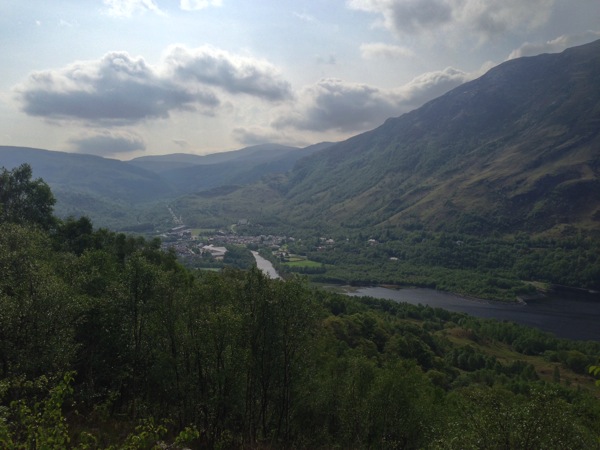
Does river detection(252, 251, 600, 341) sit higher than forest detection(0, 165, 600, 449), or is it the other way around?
forest detection(0, 165, 600, 449)

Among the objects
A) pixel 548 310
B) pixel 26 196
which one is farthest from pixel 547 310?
pixel 26 196

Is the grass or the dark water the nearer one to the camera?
the grass

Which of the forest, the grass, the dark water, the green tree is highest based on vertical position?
the green tree

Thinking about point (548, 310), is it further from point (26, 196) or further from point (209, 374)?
point (26, 196)

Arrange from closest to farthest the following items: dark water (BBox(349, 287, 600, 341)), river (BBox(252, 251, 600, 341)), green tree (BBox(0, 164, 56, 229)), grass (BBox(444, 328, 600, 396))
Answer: green tree (BBox(0, 164, 56, 229))
grass (BBox(444, 328, 600, 396))
dark water (BBox(349, 287, 600, 341))
river (BBox(252, 251, 600, 341))

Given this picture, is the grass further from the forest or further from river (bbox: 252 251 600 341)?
the forest

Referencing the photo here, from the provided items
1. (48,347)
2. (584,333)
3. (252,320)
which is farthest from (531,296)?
(48,347)

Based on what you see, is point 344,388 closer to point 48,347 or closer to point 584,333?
point 48,347

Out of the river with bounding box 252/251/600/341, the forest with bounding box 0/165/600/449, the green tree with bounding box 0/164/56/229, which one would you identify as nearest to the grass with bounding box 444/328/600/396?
Answer: the river with bounding box 252/251/600/341

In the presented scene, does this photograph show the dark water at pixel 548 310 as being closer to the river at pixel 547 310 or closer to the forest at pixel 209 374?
the river at pixel 547 310
